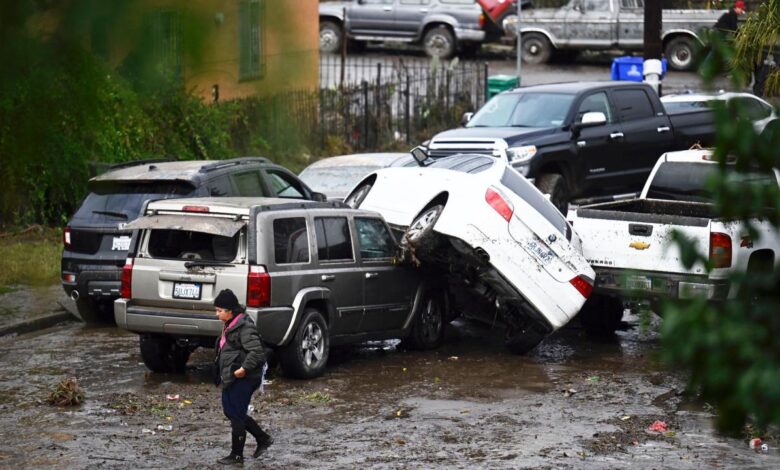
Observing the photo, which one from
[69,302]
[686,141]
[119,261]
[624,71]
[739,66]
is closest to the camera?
[739,66]

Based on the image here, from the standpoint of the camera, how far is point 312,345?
11.9m

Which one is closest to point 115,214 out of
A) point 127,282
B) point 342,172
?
point 127,282

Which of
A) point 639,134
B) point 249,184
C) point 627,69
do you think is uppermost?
point 627,69

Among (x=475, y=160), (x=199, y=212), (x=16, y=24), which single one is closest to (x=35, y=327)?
(x=199, y=212)

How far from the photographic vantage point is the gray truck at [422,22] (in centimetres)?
3516

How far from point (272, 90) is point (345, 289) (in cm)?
921

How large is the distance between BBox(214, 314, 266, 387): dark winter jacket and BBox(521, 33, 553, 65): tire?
90.5 feet

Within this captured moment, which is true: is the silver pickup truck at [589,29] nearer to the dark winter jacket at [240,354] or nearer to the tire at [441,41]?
the tire at [441,41]

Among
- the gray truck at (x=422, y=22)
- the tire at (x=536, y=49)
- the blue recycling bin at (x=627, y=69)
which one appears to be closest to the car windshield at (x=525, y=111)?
the blue recycling bin at (x=627, y=69)

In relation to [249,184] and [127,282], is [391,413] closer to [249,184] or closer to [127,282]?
A: [127,282]

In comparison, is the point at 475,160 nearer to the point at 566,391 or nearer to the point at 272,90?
the point at 566,391

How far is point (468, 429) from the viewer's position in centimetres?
1009

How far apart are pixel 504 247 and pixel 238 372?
13.3ft

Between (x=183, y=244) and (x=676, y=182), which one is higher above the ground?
(x=676, y=182)
